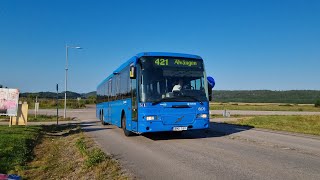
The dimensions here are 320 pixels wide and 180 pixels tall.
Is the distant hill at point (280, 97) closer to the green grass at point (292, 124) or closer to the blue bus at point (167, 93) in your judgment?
the green grass at point (292, 124)

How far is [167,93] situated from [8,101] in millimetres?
11478

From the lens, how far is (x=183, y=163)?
920 cm

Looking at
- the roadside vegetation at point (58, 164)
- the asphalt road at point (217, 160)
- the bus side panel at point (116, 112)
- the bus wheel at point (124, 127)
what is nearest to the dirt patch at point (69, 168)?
the roadside vegetation at point (58, 164)

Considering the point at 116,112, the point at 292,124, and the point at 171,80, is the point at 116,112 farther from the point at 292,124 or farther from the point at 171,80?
the point at 292,124

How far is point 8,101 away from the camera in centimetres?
2130

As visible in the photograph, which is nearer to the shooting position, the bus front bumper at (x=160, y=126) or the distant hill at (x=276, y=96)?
the bus front bumper at (x=160, y=126)

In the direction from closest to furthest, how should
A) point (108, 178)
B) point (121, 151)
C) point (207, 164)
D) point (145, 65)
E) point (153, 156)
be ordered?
point (108, 178)
point (207, 164)
point (153, 156)
point (121, 151)
point (145, 65)

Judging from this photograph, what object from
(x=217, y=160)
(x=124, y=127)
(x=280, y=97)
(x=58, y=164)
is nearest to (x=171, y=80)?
(x=124, y=127)

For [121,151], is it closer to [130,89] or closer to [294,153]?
[130,89]

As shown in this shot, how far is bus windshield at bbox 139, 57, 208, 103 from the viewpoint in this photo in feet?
45.4

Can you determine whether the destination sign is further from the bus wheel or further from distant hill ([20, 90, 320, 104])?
distant hill ([20, 90, 320, 104])

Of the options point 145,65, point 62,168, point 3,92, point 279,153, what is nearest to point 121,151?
point 62,168

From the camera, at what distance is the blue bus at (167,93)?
13.8m

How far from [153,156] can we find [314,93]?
119 metres
